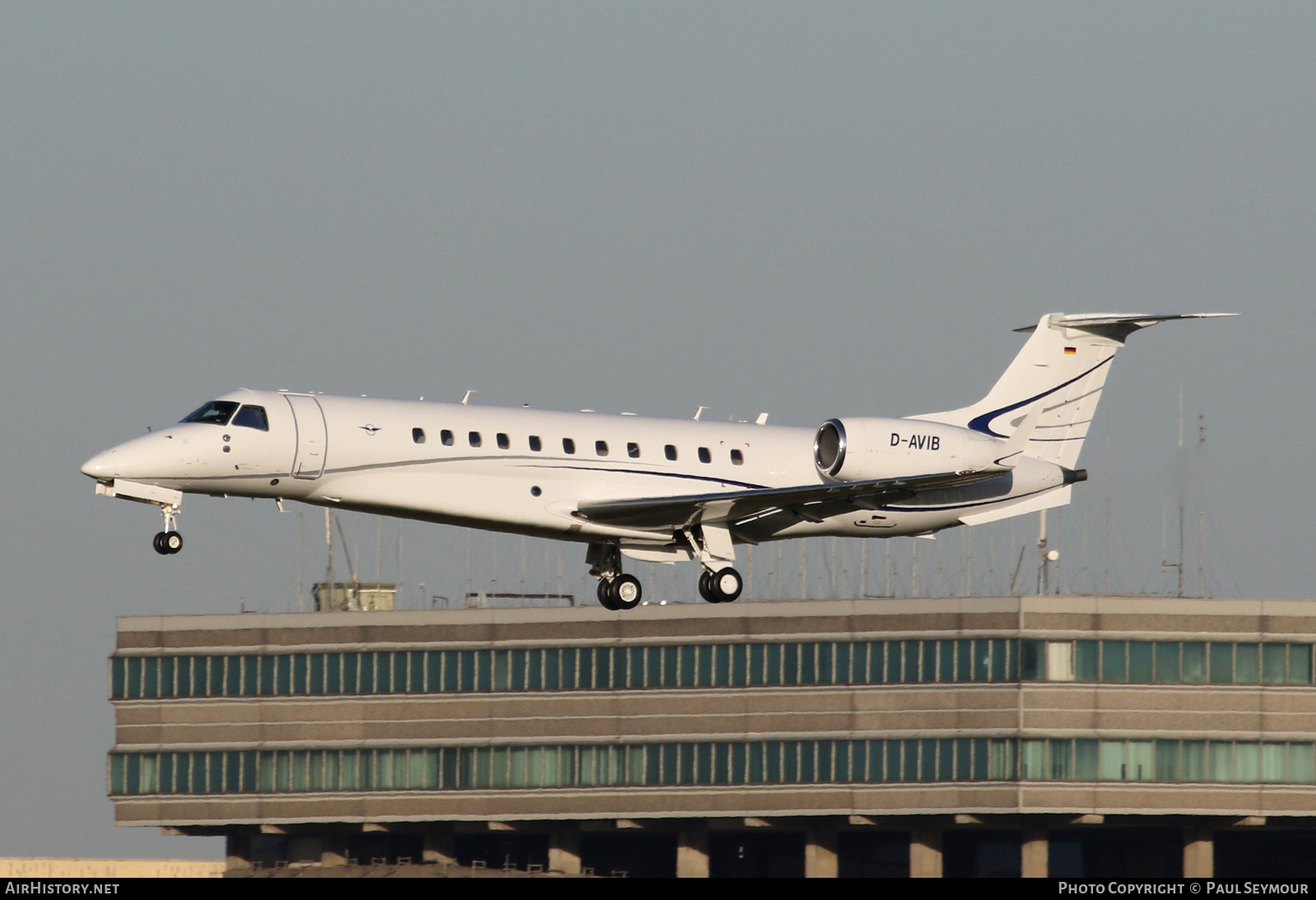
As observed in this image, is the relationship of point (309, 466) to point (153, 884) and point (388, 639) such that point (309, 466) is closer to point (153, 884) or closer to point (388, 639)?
point (153, 884)

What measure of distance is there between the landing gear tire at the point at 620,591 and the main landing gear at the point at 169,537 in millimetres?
8302

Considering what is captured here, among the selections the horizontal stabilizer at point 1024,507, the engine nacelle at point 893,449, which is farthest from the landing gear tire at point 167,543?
the horizontal stabilizer at point 1024,507

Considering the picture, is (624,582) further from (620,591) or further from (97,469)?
(97,469)

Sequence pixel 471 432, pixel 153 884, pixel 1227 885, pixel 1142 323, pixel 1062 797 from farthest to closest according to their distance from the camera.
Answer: pixel 1062 797, pixel 1142 323, pixel 471 432, pixel 1227 885, pixel 153 884

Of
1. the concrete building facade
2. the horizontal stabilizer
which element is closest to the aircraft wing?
the horizontal stabilizer

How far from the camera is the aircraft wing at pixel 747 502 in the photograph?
38.6 metres

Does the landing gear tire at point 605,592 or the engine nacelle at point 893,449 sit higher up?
the engine nacelle at point 893,449

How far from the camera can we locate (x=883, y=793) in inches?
3287

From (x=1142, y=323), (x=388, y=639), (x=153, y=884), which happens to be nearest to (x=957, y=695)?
(x=388, y=639)

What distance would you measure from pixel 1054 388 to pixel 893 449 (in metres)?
5.24

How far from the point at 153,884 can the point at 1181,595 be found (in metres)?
60.3

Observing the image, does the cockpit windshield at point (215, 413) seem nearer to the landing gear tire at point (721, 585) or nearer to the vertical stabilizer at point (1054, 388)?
the landing gear tire at point (721, 585)

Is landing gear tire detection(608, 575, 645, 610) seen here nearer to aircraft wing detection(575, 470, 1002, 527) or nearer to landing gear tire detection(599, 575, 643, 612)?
landing gear tire detection(599, 575, 643, 612)

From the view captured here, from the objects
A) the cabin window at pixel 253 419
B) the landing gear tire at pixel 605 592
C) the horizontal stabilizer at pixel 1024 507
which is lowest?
the landing gear tire at pixel 605 592
